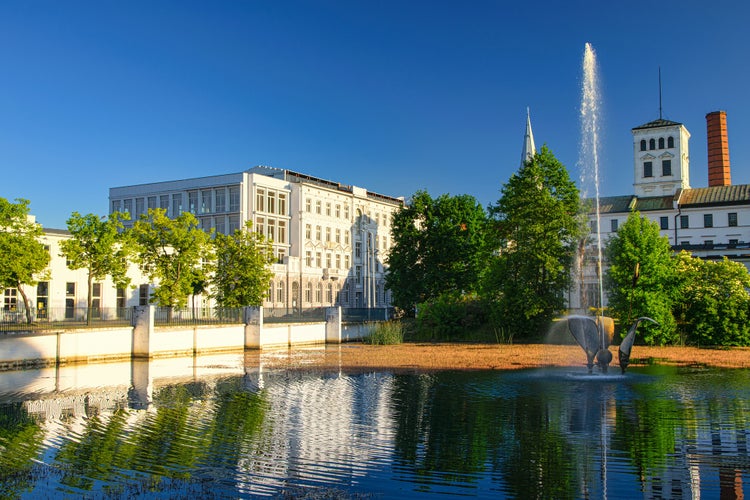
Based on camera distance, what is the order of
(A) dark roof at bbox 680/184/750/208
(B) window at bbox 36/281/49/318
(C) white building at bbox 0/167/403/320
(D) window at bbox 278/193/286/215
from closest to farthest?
(B) window at bbox 36/281/49/318 → (C) white building at bbox 0/167/403/320 → (D) window at bbox 278/193/286/215 → (A) dark roof at bbox 680/184/750/208

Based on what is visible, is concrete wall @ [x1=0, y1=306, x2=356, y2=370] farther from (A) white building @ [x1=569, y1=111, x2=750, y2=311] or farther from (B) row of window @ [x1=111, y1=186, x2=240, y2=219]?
(A) white building @ [x1=569, y1=111, x2=750, y2=311]

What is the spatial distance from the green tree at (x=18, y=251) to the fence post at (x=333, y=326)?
68.5ft

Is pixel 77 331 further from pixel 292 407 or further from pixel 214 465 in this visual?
pixel 214 465

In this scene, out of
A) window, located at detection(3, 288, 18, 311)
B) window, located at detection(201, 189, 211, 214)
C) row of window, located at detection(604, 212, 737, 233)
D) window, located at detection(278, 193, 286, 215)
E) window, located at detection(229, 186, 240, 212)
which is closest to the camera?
window, located at detection(3, 288, 18, 311)

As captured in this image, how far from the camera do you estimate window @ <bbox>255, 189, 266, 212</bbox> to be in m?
81.3

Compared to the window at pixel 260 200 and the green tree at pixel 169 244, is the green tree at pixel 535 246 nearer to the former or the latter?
the green tree at pixel 169 244

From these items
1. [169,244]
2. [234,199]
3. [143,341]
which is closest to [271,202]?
[234,199]

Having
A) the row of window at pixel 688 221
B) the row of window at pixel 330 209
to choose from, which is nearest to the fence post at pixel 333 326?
the row of window at pixel 330 209

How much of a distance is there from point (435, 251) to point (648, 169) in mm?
52921

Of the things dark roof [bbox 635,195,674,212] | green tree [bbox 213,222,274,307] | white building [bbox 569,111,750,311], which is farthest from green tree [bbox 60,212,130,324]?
dark roof [bbox 635,195,674,212]

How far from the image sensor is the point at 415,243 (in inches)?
2803

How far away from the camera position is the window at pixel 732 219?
8769cm

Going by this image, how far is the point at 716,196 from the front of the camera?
90.8m

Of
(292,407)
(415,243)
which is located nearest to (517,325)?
(415,243)
